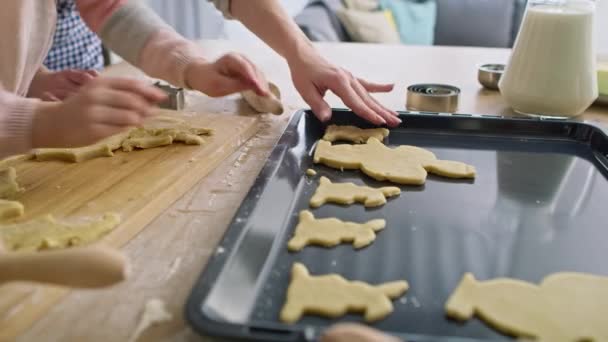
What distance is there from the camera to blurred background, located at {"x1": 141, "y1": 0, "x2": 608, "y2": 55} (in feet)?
9.08

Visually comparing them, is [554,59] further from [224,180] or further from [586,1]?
[224,180]

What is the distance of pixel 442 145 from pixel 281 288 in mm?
473

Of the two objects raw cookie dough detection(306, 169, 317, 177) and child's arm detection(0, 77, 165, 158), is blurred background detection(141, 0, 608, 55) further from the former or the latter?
child's arm detection(0, 77, 165, 158)

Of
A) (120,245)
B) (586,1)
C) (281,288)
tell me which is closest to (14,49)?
(120,245)

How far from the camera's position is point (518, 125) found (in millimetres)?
954

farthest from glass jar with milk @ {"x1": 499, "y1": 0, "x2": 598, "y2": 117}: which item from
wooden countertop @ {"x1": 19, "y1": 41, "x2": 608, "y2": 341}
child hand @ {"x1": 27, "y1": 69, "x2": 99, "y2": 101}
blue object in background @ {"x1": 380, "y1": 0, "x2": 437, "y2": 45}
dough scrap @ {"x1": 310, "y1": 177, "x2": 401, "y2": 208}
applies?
blue object in background @ {"x1": 380, "y1": 0, "x2": 437, "y2": 45}

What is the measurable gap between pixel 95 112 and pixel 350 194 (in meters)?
0.31

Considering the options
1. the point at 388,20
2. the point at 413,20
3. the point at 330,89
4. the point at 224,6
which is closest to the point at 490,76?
the point at 330,89

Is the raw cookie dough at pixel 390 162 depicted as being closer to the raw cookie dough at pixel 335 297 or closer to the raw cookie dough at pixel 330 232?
the raw cookie dough at pixel 330 232

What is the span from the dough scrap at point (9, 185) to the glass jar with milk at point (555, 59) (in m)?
0.80

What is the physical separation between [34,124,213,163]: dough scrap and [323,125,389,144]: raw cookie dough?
187 millimetres

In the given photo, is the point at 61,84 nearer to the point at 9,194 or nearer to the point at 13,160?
the point at 13,160

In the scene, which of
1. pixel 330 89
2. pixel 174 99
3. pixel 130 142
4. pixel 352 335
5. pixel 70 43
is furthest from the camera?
pixel 70 43

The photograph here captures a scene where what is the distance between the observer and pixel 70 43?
5.24 ft
